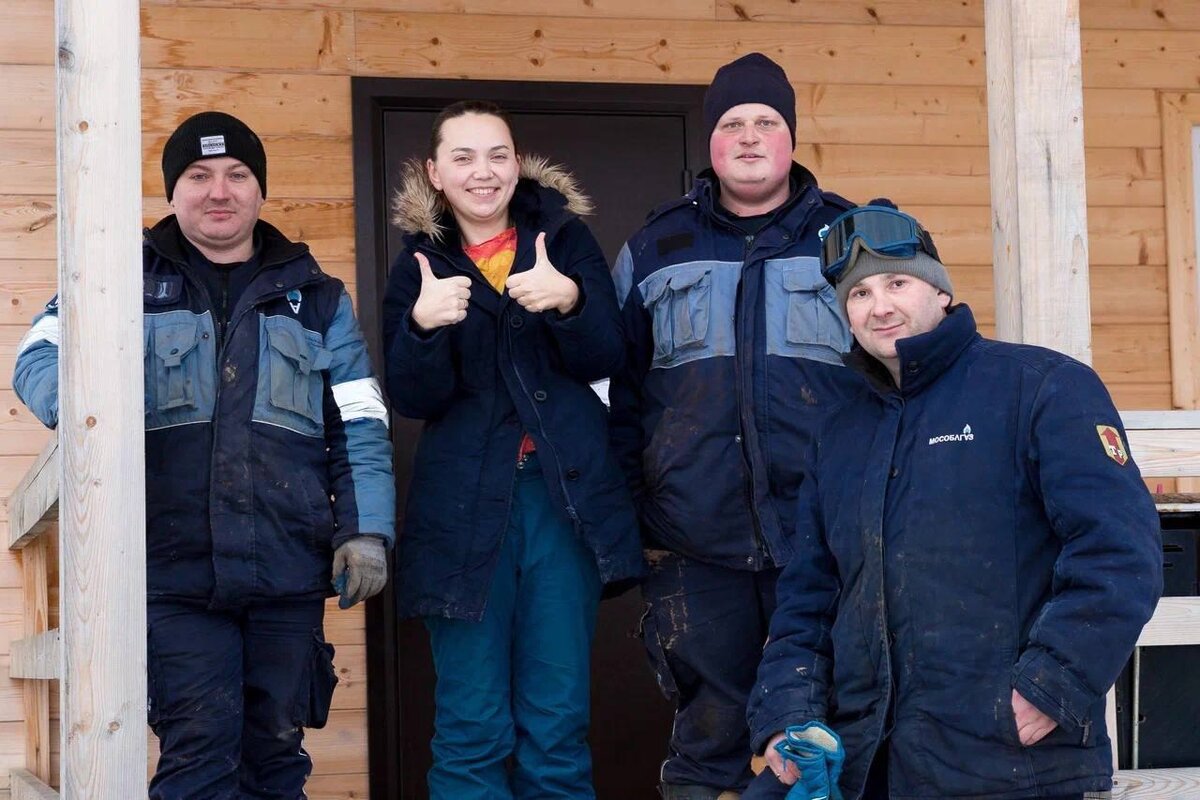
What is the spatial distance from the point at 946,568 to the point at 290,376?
1457mm

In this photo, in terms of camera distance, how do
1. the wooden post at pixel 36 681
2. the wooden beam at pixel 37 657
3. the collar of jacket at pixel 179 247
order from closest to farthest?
the collar of jacket at pixel 179 247
the wooden beam at pixel 37 657
the wooden post at pixel 36 681

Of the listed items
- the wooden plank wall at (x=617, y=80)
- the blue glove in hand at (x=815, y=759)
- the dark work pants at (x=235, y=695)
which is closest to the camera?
the blue glove in hand at (x=815, y=759)

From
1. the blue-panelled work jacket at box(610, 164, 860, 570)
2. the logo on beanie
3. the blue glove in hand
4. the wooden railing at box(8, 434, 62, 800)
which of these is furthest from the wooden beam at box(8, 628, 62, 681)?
the blue glove in hand

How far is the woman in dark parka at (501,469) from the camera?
312 centimetres

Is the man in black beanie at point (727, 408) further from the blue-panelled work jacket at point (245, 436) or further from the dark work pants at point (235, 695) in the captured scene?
the dark work pants at point (235, 695)

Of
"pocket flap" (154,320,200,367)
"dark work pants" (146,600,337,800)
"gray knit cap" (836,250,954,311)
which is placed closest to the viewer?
"gray knit cap" (836,250,954,311)

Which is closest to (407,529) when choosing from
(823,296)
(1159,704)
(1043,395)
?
(823,296)

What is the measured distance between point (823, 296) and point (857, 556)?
81 centimetres

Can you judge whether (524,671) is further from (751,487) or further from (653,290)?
(653,290)

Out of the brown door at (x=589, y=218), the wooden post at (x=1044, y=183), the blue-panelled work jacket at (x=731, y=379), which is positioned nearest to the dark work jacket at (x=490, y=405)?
the blue-panelled work jacket at (x=731, y=379)

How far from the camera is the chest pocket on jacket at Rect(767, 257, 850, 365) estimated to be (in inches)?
126

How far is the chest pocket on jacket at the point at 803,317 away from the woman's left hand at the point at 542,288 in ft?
1.39

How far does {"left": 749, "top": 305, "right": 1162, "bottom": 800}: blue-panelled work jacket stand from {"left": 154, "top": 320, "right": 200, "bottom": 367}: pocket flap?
134cm

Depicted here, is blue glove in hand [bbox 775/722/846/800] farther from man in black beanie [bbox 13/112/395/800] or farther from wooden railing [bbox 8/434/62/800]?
wooden railing [bbox 8/434/62/800]
